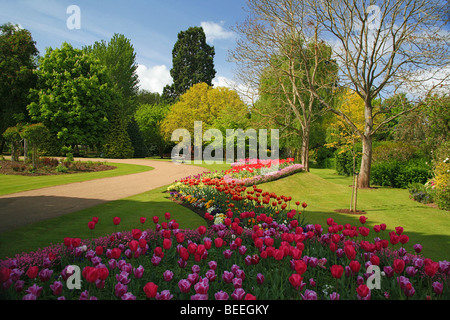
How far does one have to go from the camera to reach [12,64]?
2259 centimetres

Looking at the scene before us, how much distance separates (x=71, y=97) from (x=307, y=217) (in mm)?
31919

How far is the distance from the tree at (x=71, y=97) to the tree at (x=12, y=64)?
3677 millimetres

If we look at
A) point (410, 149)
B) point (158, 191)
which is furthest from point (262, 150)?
point (158, 191)

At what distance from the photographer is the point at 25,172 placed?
17547 millimetres

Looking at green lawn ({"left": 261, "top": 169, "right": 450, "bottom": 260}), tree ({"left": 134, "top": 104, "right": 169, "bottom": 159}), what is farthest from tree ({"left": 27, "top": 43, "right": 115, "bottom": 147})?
green lawn ({"left": 261, "top": 169, "right": 450, "bottom": 260})

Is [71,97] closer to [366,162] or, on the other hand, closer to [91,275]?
[366,162]

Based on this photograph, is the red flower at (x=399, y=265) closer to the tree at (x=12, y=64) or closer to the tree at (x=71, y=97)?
the tree at (x=12, y=64)

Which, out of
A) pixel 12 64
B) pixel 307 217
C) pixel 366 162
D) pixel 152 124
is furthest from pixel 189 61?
pixel 307 217

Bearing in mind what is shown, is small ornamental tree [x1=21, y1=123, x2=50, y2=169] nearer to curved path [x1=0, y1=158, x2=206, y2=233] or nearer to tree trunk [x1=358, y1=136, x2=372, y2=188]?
curved path [x1=0, y1=158, x2=206, y2=233]

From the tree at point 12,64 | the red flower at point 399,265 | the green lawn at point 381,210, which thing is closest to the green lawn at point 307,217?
the green lawn at point 381,210

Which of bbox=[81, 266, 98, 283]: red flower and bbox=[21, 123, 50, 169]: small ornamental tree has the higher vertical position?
bbox=[21, 123, 50, 169]: small ornamental tree

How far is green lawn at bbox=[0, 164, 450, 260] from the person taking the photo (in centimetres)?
587

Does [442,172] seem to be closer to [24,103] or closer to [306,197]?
[306,197]

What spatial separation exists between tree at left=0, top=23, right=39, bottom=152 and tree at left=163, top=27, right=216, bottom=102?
30.3 meters
